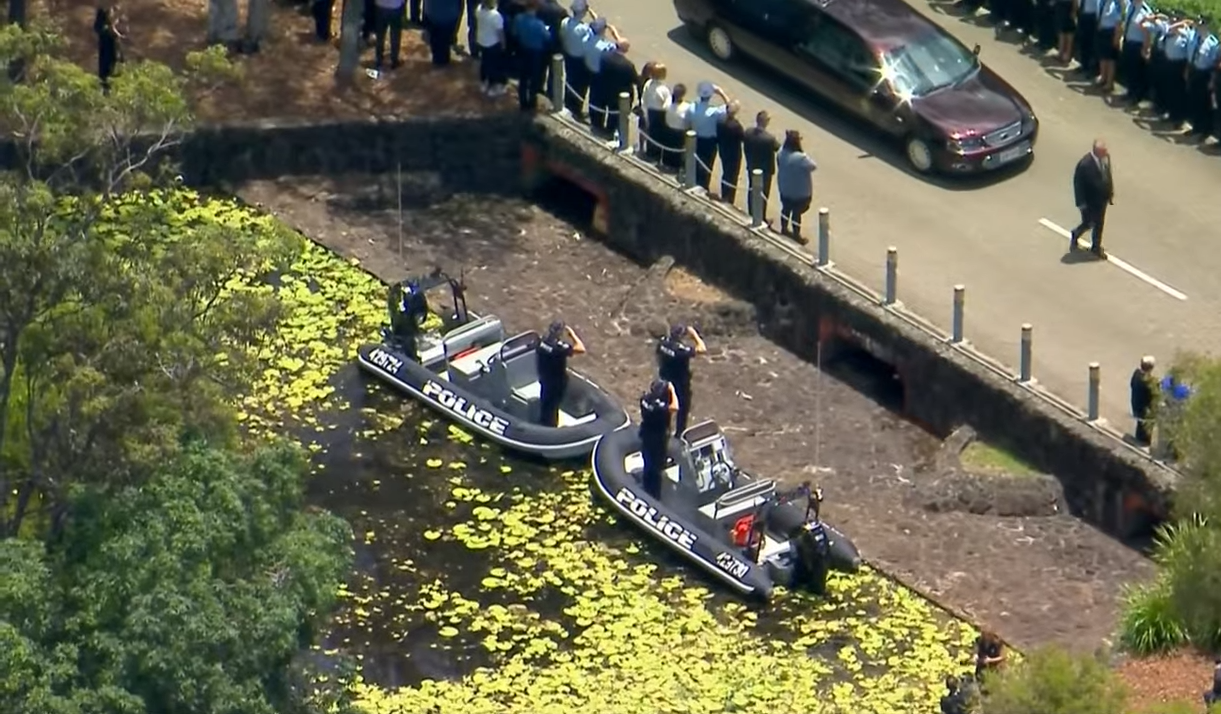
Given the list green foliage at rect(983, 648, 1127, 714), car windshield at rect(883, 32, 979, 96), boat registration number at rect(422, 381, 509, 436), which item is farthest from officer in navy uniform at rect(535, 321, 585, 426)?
green foliage at rect(983, 648, 1127, 714)

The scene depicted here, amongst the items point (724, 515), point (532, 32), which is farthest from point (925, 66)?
point (724, 515)

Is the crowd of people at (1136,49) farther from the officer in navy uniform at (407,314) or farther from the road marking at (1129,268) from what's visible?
the officer in navy uniform at (407,314)

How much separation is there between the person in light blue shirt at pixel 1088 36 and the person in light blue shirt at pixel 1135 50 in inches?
16.1

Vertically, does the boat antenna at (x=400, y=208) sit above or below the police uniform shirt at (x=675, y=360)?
below

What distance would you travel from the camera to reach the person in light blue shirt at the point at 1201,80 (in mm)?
36938

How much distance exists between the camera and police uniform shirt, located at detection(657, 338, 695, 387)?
33062mm

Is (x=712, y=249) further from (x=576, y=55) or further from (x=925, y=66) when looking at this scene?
(x=925, y=66)

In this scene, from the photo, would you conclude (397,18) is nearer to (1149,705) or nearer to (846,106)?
(846,106)

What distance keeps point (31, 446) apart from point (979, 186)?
13.9 meters

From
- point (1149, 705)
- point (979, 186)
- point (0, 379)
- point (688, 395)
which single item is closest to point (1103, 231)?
point (979, 186)

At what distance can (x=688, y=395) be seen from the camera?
33.4 m

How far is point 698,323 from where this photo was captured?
3544 cm

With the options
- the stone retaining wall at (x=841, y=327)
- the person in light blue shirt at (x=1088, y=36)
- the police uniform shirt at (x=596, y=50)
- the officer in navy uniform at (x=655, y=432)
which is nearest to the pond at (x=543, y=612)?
the officer in navy uniform at (x=655, y=432)

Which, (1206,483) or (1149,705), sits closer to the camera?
(1149,705)
